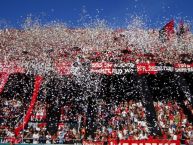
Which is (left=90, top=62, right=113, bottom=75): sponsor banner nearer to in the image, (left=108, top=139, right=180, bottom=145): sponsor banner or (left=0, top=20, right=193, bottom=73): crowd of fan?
(left=0, top=20, right=193, bottom=73): crowd of fan

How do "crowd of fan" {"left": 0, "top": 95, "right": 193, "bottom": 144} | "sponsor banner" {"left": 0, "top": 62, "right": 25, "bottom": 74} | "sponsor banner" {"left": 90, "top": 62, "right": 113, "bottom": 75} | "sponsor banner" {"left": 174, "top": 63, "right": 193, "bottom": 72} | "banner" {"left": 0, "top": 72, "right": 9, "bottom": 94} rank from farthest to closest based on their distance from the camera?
"sponsor banner" {"left": 174, "top": 63, "right": 193, "bottom": 72} → "sponsor banner" {"left": 90, "top": 62, "right": 113, "bottom": 75} → "sponsor banner" {"left": 0, "top": 62, "right": 25, "bottom": 74} → "banner" {"left": 0, "top": 72, "right": 9, "bottom": 94} → "crowd of fan" {"left": 0, "top": 95, "right": 193, "bottom": 144}

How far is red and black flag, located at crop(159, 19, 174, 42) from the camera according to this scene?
29.9 metres

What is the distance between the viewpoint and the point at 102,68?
22312 mm

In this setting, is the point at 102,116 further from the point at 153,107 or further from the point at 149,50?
the point at 149,50

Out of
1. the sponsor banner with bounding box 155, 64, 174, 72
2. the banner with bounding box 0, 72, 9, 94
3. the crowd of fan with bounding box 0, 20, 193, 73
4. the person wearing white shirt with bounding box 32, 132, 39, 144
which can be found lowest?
the person wearing white shirt with bounding box 32, 132, 39, 144

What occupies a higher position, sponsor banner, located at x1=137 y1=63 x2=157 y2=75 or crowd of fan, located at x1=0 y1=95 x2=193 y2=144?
sponsor banner, located at x1=137 y1=63 x2=157 y2=75

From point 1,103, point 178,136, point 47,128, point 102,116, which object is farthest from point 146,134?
point 1,103

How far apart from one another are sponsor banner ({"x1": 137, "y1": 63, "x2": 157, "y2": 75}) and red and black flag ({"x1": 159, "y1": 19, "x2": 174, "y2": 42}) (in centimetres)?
745

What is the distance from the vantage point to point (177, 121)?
20.6m

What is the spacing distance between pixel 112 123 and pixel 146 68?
4.35 meters

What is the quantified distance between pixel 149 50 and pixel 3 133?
11.0m

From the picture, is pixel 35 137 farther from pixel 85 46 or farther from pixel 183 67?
pixel 183 67

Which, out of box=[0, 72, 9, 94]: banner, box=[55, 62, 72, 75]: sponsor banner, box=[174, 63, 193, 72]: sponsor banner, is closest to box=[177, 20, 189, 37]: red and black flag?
box=[174, 63, 193, 72]: sponsor banner

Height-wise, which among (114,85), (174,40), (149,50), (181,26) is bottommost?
(114,85)
